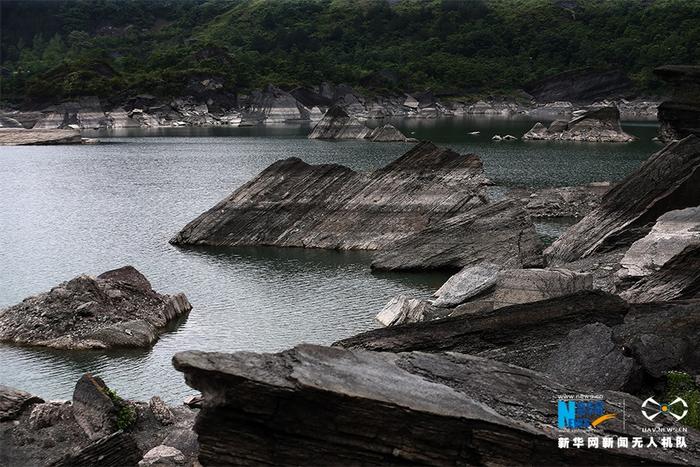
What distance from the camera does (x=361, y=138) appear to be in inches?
5517

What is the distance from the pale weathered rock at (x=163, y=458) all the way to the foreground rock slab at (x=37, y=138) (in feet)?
434

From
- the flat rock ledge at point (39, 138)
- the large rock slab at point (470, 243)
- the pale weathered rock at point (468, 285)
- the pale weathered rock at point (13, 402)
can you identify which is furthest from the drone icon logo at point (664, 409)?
the flat rock ledge at point (39, 138)

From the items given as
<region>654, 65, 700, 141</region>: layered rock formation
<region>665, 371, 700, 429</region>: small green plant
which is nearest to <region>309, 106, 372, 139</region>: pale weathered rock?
<region>654, 65, 700, 141</region>: layered rock formation

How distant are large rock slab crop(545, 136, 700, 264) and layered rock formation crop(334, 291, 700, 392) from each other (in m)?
16.3

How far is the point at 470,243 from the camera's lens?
43.1 meters

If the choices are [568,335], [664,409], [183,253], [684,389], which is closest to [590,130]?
[183,253]

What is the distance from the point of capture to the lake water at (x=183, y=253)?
30.7m

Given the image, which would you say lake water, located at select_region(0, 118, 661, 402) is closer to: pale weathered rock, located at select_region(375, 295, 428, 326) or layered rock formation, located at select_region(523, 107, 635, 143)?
pale weathered rock, located at select_region(375, 295, 428, 326)

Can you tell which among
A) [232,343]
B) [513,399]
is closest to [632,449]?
[513,399]

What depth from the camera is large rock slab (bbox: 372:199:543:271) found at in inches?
1661

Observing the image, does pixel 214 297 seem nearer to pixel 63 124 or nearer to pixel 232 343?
pixel 232 343

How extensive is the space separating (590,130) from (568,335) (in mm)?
113712

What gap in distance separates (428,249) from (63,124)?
143507 millimetres

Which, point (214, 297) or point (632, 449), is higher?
point (632, 449)
